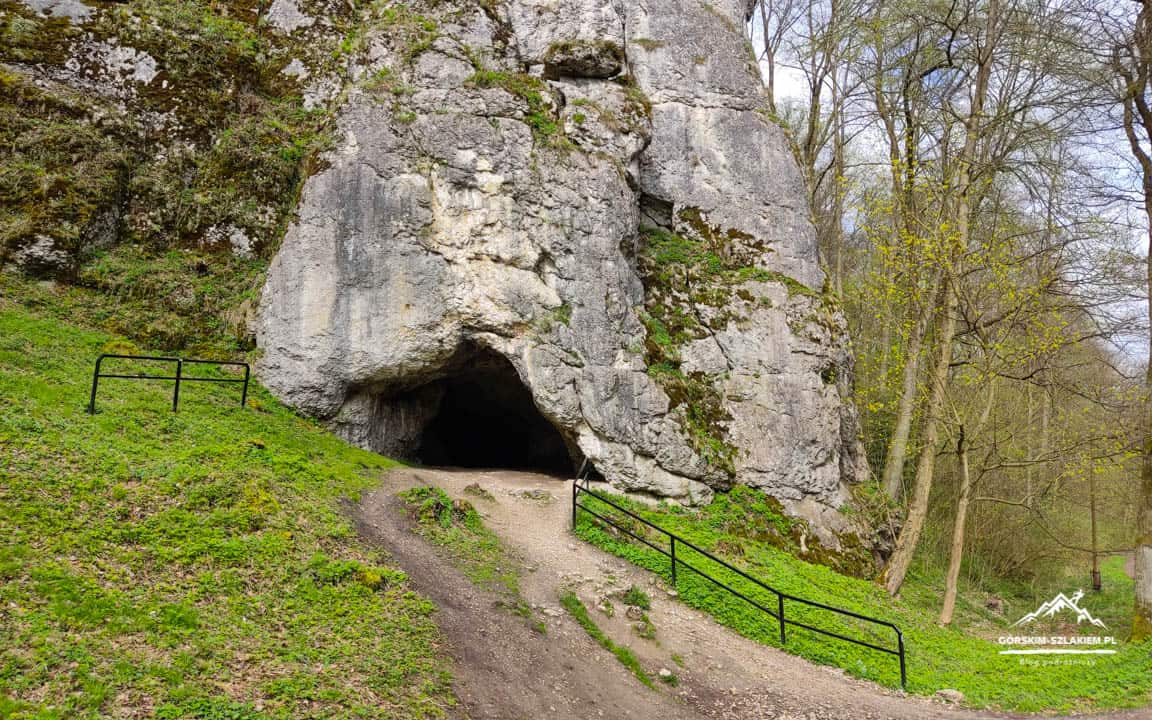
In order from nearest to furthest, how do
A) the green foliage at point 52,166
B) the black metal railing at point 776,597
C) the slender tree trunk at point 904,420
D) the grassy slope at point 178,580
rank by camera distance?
1. the grassy slope at point 178,580
2. the black metal railing at point 776,597
3. the green foliage at point 52,166
4. the slender tree trunk at point 904,420

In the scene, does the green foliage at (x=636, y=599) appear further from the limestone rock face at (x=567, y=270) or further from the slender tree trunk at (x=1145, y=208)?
the slender tree trunk at (x=1145, y=208)

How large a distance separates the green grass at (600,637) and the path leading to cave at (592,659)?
0.11 meters

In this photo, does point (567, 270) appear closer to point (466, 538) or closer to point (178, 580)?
point (466, 538)

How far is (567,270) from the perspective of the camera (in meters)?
13.3

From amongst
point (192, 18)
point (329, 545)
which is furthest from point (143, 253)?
point (329, 545)

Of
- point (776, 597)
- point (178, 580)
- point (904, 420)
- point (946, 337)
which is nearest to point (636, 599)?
point (776, 597)

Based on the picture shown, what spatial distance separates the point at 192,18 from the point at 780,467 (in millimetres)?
18176

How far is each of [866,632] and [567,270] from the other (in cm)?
846

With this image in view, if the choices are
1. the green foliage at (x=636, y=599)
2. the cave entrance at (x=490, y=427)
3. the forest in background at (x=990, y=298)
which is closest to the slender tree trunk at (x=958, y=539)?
the forest in background at (x=990, y=298)

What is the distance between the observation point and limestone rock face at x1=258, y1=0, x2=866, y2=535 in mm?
12836

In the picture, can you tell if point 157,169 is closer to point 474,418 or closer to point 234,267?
point 234,267

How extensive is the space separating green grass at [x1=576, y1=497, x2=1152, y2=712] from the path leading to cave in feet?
1.19

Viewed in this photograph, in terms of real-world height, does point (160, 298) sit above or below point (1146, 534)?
above

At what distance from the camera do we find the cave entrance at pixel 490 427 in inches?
618
